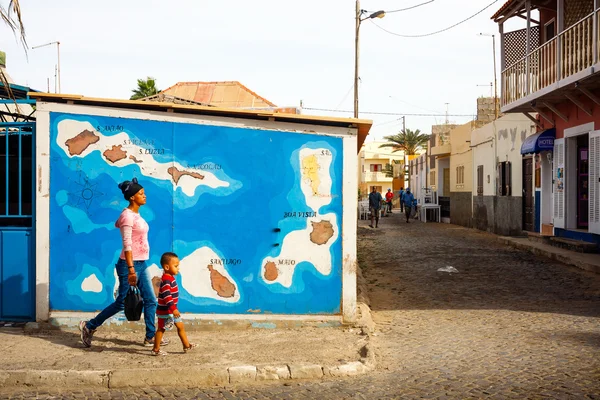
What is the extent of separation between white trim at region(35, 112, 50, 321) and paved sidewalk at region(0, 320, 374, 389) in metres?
0.38

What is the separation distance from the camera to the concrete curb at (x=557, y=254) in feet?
45.0

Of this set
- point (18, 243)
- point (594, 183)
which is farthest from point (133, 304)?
point (594, 183)

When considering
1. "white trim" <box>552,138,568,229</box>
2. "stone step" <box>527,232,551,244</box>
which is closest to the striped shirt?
"white trim" <box>552,138,568,229</box>

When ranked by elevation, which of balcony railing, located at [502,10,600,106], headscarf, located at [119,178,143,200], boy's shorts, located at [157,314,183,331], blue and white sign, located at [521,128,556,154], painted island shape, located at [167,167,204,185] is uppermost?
balcony railing, located at [502,10,600,106]

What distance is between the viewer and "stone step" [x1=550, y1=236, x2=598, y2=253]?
1585 cm

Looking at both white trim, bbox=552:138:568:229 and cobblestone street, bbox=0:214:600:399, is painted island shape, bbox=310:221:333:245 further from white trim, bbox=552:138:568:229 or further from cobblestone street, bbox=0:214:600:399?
white trim, bbox=552:138:568:229

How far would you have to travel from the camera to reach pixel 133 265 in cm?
670

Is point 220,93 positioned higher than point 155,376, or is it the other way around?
point 220,93

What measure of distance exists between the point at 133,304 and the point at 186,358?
0.78 meters

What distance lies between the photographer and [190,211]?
7.85m

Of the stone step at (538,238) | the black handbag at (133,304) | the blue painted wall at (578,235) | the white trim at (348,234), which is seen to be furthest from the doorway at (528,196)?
the black handbag at (133,304)

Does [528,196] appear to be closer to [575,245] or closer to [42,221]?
[575,245]

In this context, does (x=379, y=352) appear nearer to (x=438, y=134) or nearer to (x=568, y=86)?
(x=568, y=86)

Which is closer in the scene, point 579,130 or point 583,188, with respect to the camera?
point 579,130
